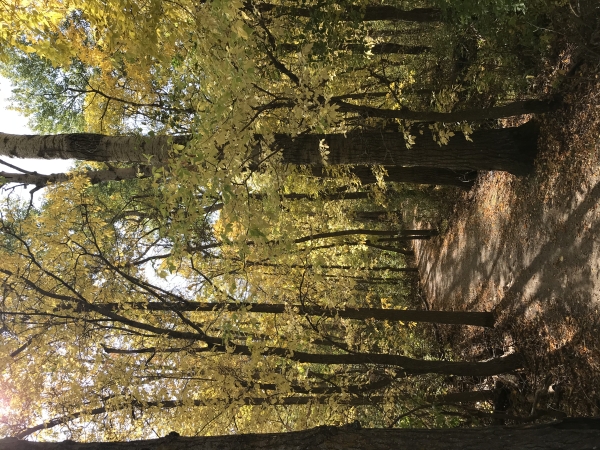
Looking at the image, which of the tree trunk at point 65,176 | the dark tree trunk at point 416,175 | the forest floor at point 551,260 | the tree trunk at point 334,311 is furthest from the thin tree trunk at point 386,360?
the dark tree trunk at point 416,175

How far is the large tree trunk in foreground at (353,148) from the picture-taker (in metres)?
5.48

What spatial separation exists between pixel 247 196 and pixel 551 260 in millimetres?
4942

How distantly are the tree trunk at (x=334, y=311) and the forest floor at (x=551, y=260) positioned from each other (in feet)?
1.48

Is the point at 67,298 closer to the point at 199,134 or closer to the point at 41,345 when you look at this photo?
the point at 41,345

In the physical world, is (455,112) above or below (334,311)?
above

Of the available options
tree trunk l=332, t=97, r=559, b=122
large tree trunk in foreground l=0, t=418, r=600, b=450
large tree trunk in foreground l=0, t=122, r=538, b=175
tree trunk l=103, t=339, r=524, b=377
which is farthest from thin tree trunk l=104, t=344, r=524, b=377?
tree trunk l=332, t=97, r=559, b=122

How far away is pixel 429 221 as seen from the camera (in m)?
13.1

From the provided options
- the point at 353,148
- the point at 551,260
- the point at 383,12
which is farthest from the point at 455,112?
the point at 551,260

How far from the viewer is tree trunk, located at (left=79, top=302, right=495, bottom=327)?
629cm

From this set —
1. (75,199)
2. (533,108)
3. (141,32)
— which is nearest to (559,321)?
(533,108)

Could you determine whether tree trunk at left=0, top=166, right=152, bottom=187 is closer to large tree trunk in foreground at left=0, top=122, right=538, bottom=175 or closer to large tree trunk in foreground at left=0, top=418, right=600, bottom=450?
large tree trunk in foreground at left=0, top=122, right=538, bottom=175

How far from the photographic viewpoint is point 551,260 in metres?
6.83

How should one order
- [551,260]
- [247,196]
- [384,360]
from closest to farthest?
1. [247,196]
2. [384,360]
3. [551,260]

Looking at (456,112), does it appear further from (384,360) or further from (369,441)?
(369,441)
